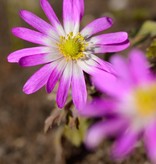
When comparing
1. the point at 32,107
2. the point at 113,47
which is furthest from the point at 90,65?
the point at 32,107

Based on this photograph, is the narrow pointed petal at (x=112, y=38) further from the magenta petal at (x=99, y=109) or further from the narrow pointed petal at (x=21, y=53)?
the magenta petal at (x=99, y=109)

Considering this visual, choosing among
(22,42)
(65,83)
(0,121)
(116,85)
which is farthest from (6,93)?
(116,85)

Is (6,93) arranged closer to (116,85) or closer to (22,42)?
(22,42)

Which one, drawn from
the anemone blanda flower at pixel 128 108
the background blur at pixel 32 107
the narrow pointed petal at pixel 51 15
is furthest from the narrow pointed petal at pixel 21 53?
the anemone blanda flower at pixel 128 108

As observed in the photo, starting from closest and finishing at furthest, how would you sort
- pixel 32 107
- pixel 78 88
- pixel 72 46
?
pixel 78 88
pixel 72 46
pixel 32 107

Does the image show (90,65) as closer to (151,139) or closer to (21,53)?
(21,53)

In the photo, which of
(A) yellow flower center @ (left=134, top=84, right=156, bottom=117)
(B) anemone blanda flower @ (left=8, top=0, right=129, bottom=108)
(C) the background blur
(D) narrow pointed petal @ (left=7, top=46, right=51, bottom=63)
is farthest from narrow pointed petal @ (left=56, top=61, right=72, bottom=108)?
→ (A) yellow flower center @ (left=134, top=84, right=156, bottom=117)
